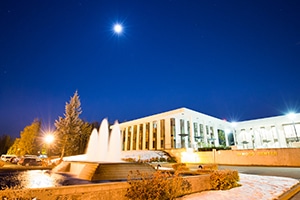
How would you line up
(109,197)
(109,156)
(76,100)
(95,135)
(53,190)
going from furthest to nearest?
(76,100), (95,135), (109,156), (109,197), (53,190)

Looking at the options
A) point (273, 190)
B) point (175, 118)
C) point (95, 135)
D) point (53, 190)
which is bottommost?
point (273, 190)

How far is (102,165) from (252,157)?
20767 millimetres

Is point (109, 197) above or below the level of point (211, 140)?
below

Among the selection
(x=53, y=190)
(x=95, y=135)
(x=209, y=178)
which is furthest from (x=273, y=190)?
(x=95, y=135)

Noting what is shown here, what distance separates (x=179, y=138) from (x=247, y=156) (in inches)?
721

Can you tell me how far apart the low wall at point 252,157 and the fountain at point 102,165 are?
14193 mm

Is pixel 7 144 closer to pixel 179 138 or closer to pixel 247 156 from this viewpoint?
pixel 179 138

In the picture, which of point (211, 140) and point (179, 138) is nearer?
point (179, 138)

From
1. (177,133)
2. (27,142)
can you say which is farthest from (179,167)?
(27,142)

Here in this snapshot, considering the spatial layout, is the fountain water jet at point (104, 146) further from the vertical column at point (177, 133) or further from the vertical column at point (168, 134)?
the vertical column at point (177, 133)

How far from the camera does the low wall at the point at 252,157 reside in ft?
65.8

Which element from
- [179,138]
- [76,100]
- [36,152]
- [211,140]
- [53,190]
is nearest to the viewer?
[53,190]

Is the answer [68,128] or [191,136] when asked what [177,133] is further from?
[68,128]

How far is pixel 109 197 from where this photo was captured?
4.87 metres
